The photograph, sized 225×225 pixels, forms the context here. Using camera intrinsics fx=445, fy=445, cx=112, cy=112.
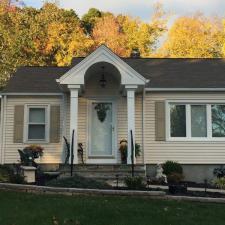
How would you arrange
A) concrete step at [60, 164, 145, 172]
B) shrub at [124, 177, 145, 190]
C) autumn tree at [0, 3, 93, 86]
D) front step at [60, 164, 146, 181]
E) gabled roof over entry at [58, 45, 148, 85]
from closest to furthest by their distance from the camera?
shrub at [124, 177, 145, 190], front step at [60, 164, 146, 181], concrete step at [60, 164, 145, 172], gabled roof over entry at [58, 45, 148, 85], autumn tree at [0, 3, 93, 86]

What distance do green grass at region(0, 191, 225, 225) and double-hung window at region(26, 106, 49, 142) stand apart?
6209 mm

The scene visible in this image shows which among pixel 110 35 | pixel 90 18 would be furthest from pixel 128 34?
pixel 90 18

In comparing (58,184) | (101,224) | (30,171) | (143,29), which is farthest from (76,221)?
(143,29)

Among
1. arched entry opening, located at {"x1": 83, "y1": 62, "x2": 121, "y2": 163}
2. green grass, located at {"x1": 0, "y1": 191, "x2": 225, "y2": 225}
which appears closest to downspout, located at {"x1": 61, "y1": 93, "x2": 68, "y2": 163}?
arched entry opening, located at {"x1": 83, "y1": 62, "x2": 121, "y2": 163}

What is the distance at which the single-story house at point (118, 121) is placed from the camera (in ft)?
51.2

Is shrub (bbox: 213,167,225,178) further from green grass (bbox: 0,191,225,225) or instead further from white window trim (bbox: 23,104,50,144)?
white window trim (bbox: 23,104,50,144)

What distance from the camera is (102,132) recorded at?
1612 centimetres

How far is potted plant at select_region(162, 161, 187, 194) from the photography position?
431 inches

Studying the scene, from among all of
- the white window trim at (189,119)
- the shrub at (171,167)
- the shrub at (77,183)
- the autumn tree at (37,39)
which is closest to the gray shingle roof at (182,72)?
the white window trim at (189,119)

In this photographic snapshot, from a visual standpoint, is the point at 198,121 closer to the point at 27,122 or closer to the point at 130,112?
the point at 130,112

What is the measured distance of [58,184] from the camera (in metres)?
10.9

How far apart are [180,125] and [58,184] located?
20.7ft

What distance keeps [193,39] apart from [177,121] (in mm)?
21653

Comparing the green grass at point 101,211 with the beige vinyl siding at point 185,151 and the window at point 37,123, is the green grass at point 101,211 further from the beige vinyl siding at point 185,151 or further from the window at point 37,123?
the window at point 37,123
